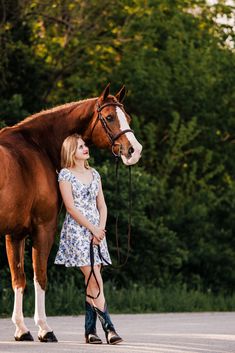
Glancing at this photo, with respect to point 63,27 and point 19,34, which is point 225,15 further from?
point 19,34

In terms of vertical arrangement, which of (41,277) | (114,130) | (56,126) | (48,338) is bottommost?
(48,338)

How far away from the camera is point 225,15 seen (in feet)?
114

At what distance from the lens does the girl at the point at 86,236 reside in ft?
38.0

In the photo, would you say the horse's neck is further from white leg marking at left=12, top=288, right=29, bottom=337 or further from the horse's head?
white leg marking at left=12, top=288, right=29, bottom=337

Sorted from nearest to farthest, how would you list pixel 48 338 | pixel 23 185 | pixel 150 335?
pixel 23 185, pixel 48 338, pixel 150 335

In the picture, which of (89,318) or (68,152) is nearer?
(89,318)

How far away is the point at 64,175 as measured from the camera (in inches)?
462

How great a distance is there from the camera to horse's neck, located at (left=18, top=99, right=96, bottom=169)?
40.0 ft

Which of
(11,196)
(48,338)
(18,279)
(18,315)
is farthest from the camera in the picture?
→ (18,279)

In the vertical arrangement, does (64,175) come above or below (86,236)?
above

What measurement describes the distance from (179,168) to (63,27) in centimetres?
536

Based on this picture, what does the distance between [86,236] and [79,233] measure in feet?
0.24

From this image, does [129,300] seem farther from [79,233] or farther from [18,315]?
[79,233]

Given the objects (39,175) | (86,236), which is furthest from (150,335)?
(39,175)
